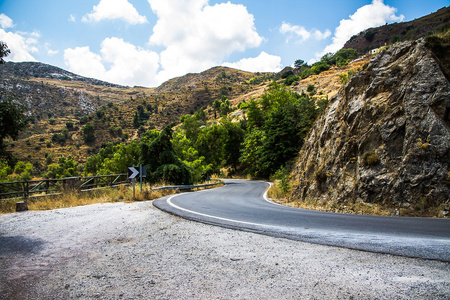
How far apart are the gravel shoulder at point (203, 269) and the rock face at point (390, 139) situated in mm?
6226

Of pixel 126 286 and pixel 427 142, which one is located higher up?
pixel 427 142

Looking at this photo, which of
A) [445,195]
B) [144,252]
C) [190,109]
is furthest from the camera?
[190,109]

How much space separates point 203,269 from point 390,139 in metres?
9.51

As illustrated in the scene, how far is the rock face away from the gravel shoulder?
6226 millimetres

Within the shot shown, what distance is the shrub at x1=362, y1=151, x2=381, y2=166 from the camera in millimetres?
9688

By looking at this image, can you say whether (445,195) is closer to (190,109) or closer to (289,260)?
(289,260)

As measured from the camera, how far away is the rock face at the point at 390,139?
830 centimetres

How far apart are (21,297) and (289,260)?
3495mm

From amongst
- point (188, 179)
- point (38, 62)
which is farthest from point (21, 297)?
point (38, 62)

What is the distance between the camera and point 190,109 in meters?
114

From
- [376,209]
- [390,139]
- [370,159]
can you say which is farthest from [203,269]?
[390,139]

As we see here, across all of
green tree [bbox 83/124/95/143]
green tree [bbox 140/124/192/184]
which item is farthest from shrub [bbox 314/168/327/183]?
green tree [bbox 83/124/95/143]

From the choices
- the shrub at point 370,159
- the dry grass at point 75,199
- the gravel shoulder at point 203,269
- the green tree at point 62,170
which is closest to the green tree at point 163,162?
the dry grass at point 75,199

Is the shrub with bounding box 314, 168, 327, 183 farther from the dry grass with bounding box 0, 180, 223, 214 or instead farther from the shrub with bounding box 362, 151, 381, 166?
the dry grass with bounding box 0, 180, 223, 214
